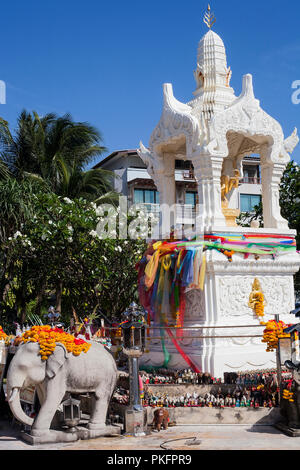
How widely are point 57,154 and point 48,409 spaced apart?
666 inches

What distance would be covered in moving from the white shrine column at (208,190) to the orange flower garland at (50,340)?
4405 millimetres

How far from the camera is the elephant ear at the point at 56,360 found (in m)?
9.27

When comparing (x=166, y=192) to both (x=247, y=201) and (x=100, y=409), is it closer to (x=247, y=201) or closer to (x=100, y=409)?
(x=100, y=409)

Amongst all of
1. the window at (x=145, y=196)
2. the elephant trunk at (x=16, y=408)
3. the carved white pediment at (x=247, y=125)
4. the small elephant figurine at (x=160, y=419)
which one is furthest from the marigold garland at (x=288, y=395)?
the window at (x=145, y=196)

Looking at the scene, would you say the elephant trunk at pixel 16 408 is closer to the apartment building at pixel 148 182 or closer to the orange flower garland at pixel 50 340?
the orange flower garland at pixel 50 340

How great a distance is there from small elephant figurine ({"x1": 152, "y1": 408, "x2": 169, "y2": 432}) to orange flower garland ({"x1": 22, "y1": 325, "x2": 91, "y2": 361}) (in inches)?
61.9

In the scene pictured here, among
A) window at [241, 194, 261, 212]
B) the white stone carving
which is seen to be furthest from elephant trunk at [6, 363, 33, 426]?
window at [241, 194, 261, 212]

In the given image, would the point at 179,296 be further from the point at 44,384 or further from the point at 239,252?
the point at 44,384

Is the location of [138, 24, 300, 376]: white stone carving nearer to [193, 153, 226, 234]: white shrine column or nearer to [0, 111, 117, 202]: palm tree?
[193, 153, 226, 234]: white shrine column

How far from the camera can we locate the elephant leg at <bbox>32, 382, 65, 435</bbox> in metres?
9.04

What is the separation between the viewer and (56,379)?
9.31m

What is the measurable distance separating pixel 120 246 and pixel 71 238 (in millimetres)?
2109

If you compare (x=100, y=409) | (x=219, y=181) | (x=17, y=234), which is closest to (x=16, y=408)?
(x=100, y=409)
